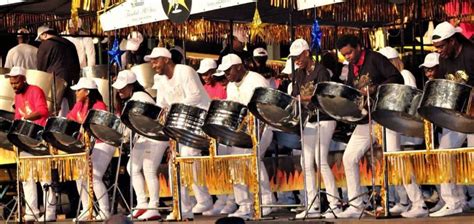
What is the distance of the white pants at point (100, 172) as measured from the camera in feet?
32.9

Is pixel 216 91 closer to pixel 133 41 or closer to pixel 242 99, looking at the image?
pixel 242 99

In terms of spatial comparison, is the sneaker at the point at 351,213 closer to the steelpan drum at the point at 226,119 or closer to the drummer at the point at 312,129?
the drummer at the point at 312,129

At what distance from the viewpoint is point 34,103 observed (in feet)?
34.1

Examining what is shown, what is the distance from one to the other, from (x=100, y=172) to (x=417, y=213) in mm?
2810

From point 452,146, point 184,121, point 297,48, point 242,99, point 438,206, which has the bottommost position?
point 438,206

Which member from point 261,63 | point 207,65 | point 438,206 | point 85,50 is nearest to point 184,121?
point 207,65

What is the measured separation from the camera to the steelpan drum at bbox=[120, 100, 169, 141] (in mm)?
9250

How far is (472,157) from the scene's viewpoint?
26.2 ft

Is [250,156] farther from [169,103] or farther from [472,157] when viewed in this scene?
[472,157]

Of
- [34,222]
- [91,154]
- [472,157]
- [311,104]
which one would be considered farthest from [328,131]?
[34,222]

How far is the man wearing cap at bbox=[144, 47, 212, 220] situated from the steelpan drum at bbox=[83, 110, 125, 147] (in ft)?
1.14

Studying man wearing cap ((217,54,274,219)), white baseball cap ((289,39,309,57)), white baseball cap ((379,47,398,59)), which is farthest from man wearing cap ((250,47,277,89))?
white baseball cap ((289,39,309,57))

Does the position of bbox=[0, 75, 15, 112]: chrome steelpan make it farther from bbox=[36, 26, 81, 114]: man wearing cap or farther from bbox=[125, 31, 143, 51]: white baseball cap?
bbox=[125, 31, 143, 51]: white baseball cap

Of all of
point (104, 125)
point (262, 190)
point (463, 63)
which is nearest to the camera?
point (463, 63)
